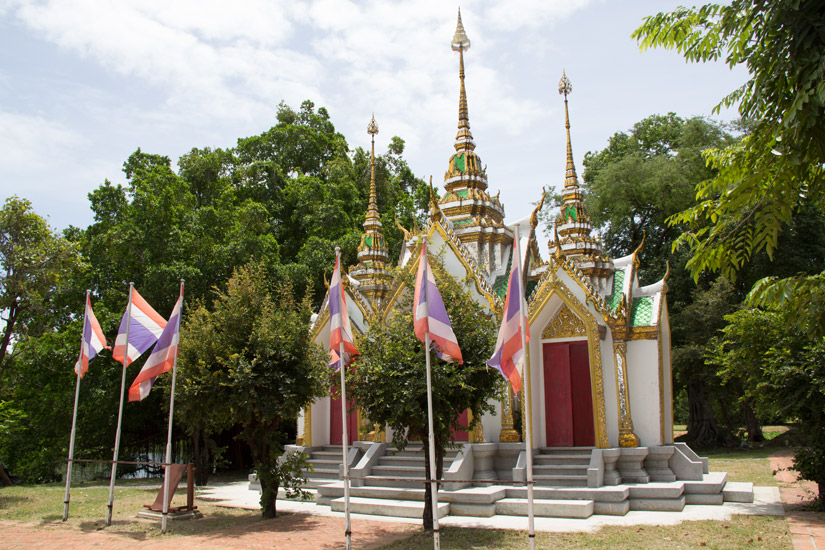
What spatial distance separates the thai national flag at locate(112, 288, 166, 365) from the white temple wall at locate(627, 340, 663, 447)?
31.5ft

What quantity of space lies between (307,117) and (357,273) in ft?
61.7

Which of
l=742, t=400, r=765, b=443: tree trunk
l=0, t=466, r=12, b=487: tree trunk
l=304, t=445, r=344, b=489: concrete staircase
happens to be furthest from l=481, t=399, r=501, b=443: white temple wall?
l=742, t=400, r=765, b=443: tree trunk

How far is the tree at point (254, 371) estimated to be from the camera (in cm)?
1119

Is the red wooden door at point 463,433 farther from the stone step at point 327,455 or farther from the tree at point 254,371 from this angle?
the tree at point 254,371

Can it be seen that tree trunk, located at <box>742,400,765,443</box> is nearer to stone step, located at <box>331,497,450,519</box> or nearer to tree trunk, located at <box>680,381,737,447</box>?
tree trunk, located at <box>680,381,737,447</box>

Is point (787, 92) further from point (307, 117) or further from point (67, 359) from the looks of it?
point (307, 117)

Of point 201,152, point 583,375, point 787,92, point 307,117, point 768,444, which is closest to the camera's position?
point 787,92

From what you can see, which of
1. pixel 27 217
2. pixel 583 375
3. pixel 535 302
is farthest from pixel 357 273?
pixel 27 217

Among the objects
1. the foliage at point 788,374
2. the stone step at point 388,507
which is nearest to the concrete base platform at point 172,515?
the stone step at point 388,507

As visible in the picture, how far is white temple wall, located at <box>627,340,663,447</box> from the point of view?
13484 mm

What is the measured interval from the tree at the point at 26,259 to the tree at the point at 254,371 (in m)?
6.09

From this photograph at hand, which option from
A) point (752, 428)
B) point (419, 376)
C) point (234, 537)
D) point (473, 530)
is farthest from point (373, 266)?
point (752, 428)

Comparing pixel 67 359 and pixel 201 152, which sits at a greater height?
pixel 201 152

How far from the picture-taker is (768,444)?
2631cm
